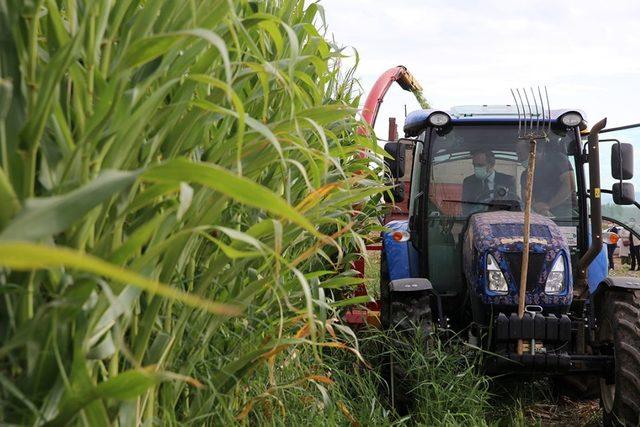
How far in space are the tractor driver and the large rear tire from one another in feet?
2.06

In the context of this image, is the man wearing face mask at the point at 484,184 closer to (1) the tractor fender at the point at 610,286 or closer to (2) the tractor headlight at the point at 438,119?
(2) the tractor headlight at the point at 438,119

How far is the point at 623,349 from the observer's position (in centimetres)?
390

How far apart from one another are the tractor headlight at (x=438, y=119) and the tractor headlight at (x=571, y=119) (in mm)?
627

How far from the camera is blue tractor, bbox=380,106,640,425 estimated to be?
13.1 feet

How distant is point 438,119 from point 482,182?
0.42m

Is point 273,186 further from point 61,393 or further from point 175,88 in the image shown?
point 61,393

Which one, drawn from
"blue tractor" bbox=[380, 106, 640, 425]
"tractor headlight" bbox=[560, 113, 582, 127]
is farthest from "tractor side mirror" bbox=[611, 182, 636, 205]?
"tractor headlight" bbox=[560, 113, 582, 127]

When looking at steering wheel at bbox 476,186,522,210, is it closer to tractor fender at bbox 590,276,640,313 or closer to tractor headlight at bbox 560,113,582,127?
tractor headlight at bbox 560,113,582,127

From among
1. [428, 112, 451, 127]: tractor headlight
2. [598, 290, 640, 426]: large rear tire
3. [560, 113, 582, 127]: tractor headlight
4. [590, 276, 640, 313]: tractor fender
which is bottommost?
[598, 290, 640, 426]: large rear tire

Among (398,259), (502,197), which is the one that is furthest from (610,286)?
(398,259)

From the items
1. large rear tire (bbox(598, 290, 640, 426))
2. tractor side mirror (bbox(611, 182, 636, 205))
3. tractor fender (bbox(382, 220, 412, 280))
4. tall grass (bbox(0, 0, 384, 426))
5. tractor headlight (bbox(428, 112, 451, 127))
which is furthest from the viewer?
tractor fender (bbox(382, 220, 412, 280))

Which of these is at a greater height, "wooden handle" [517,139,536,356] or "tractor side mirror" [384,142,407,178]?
"tractor side mirror" [384,142,407,178]

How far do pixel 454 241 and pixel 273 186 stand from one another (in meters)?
2.37

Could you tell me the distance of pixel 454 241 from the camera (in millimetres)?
4777
